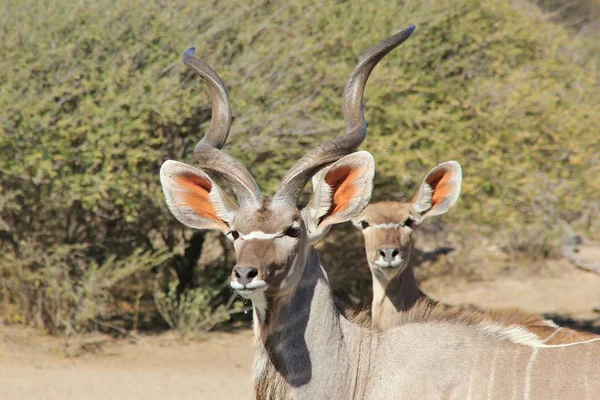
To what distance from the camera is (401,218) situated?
560cm

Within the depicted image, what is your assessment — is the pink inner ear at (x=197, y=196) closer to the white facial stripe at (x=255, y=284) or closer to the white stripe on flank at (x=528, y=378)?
the white facial stripe at (x=255, y=284)

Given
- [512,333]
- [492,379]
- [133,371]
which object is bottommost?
[133,371]

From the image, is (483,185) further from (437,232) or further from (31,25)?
(31,25)

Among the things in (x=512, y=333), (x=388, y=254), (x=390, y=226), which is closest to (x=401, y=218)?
(x=390, y=226)

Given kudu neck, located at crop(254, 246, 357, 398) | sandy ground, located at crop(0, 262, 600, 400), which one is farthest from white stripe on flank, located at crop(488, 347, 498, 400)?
sandy ground, located at crop(0, 262, 600, 400)

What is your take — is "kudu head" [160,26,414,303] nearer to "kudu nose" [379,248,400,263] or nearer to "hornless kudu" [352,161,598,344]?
"hornless kudu" [352,161,598,344]

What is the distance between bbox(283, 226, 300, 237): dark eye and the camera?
3.14 metres

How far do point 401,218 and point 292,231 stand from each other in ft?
8.26

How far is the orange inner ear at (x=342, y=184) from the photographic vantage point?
3299 millimetres

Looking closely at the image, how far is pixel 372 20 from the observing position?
866 cm

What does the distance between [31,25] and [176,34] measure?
44.8 inches

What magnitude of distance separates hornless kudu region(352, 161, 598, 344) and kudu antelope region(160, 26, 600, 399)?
185cm

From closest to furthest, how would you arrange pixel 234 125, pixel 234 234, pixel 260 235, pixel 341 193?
pixel 260 235, pixel 234 234, pixel 341 193, pixel 234 125

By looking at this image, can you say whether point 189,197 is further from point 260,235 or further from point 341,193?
point 341,193
